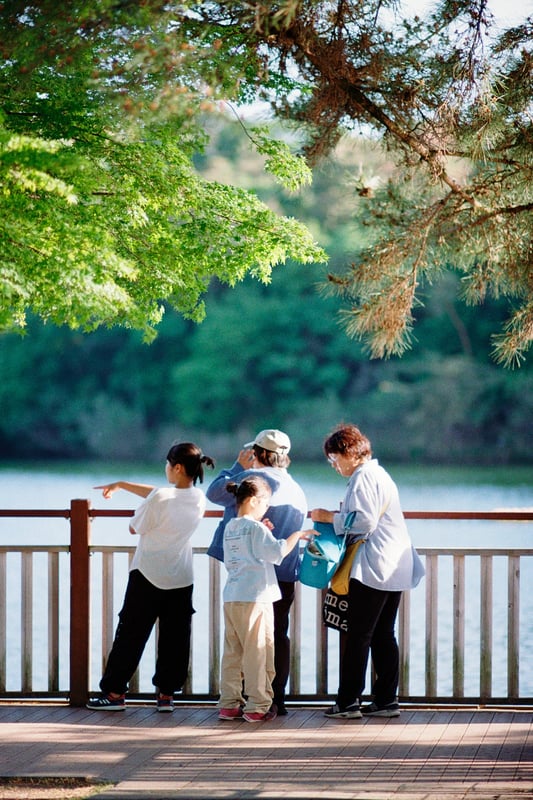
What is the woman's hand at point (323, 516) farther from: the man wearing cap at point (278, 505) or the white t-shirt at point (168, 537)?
the white t-shirt at point (168, 537)

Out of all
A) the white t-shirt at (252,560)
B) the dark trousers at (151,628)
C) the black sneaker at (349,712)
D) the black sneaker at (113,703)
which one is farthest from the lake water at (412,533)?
the white t-shirt at (252,560)

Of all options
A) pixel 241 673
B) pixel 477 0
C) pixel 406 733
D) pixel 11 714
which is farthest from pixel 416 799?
pixel 477 0

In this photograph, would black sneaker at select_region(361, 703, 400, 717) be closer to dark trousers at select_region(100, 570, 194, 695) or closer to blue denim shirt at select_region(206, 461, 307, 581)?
blue denim shirt at select_region(206, 461, 307, 581)

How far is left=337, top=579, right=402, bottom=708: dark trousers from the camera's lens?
5176 millimetres

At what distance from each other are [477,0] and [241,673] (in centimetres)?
389

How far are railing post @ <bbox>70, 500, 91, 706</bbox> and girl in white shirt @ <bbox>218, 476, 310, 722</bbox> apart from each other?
0.87 m

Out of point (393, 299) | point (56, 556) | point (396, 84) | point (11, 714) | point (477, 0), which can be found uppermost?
point (477, 0)

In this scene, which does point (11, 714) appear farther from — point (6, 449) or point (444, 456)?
point (6, 449)

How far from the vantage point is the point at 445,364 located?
117 ft

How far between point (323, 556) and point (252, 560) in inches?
13.7

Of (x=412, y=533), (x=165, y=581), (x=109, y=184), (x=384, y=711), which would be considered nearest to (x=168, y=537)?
(x=165, y=581)

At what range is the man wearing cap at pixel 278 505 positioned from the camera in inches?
206

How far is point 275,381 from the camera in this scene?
38375 mm

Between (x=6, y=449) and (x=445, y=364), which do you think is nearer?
(x=445, y=364)
